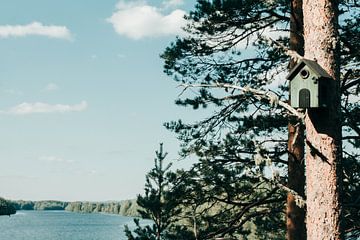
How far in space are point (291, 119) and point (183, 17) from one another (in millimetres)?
2811

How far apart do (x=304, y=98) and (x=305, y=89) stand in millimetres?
75

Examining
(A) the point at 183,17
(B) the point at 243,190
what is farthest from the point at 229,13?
(B) the point at 243,190

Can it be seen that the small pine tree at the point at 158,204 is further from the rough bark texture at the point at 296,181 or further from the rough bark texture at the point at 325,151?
the rough bark texture at the point at 325,151

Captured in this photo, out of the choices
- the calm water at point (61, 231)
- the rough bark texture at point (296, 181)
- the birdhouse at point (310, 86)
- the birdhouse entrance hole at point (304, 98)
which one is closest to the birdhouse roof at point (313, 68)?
the birdhouse at point (310, 86)

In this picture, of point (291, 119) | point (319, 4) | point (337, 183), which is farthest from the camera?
point (291, 119)

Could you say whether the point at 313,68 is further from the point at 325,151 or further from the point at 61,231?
the point at 61,231

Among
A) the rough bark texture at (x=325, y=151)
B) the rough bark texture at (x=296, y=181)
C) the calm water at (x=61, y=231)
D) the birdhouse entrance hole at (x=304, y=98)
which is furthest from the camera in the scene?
the calm water at (x=61, y=231)

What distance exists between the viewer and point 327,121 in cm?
386

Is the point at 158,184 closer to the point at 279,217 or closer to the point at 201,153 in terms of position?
the point at 201,153

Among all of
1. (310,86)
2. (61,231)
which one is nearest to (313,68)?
(310,86)

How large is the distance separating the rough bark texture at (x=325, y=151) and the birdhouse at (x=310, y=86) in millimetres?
63

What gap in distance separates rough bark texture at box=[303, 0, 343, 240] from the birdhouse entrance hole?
0.06 meters

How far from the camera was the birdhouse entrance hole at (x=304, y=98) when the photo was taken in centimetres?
388

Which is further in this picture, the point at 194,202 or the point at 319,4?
the point at 194,202
